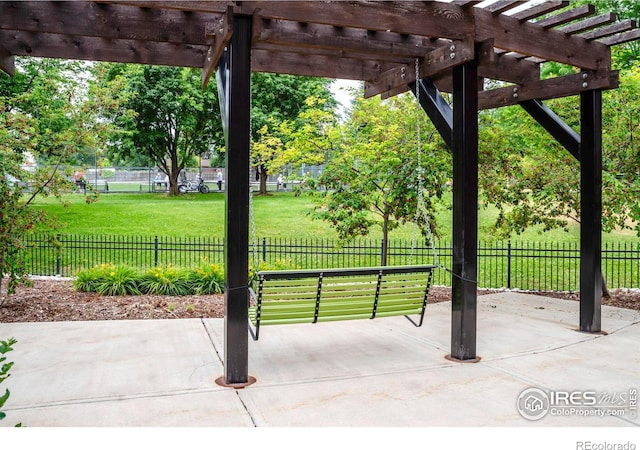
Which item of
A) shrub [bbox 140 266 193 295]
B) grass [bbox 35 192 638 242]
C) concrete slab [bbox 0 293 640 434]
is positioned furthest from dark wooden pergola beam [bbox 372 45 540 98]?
grass [bbox 35 192 638 242]

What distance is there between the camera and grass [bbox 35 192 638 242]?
1925 cm

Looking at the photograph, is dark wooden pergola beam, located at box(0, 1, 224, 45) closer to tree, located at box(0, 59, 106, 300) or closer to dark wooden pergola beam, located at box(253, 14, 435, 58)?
dark wooden pergola beam, located at box(253, 14, 435, 58)

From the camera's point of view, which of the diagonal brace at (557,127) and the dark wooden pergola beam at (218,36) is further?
the diagonal brace at (557,127)

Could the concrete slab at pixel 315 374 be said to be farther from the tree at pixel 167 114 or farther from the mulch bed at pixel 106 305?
the tree at pixel 167 114

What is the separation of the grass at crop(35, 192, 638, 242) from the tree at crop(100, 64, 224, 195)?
279 cm

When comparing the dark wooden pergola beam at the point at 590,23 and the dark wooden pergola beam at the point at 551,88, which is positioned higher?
the dark wooden pergola beam at the point at 590,23

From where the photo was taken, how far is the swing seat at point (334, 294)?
5.07m

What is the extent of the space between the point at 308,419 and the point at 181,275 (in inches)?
242

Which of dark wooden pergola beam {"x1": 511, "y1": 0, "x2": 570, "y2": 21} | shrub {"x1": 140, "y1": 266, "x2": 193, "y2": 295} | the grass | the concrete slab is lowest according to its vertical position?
the concrete slab

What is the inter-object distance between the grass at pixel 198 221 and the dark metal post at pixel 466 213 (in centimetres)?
1183

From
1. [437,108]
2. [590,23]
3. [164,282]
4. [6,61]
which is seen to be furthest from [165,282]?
[590,23]

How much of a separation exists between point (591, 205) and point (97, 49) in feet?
20.4

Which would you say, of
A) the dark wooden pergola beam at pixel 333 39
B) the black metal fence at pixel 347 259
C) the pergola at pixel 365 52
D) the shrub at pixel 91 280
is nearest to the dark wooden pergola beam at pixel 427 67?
the pergola at pixel 365 52

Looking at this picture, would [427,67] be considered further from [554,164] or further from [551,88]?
[554,164]
